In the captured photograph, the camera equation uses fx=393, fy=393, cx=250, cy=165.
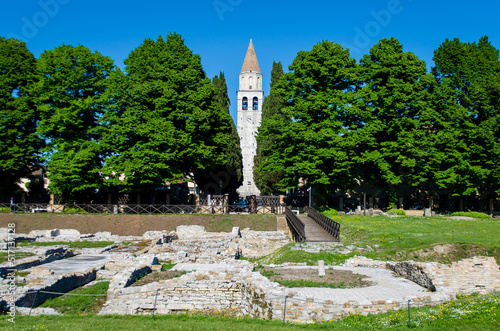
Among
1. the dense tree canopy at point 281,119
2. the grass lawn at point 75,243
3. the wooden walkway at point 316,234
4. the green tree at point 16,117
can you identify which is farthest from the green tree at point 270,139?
the green tree at point 16,117

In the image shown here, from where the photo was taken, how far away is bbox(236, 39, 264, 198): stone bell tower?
8388 centimetres

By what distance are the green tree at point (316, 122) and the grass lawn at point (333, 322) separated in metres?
23.3

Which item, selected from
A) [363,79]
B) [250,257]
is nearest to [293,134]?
[363,79]

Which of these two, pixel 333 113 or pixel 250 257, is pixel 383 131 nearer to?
pixel 333 113

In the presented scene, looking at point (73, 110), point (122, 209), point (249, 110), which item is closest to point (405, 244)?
point (122, 209)

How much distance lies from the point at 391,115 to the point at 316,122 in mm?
7001

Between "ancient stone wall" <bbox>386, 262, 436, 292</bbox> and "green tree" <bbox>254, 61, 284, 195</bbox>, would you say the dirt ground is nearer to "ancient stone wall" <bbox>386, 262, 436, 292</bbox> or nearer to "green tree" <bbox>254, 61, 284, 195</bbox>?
"green tree" <bbox>254, 61, 284, 195</bbox>

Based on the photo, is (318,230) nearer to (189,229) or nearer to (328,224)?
(328,224)

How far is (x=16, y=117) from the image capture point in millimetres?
36844

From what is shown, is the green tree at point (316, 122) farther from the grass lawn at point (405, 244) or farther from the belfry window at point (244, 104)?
the belfry window at point (244, 104)

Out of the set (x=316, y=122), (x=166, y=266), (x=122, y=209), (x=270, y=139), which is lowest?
(x=166, y=266)

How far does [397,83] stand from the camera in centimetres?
3619

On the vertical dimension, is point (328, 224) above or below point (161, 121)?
below

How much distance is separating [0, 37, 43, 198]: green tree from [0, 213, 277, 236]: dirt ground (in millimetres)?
5929
